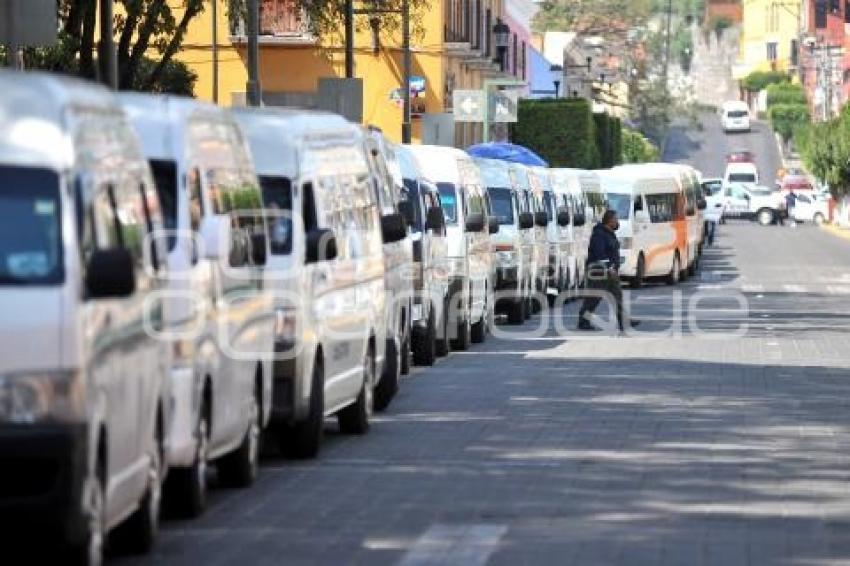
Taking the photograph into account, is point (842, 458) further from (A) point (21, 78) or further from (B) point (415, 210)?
(B) point (415, 210)

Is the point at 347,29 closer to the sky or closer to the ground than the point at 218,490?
closer to the sky

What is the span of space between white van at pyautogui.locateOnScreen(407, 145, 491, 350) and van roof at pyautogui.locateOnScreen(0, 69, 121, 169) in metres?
19.7

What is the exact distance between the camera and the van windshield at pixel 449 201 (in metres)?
33.4

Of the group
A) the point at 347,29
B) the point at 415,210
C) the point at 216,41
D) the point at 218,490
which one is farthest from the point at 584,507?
the point at 216,41

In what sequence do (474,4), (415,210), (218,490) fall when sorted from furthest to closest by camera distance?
(474,4)
(415,210)
(218,490)

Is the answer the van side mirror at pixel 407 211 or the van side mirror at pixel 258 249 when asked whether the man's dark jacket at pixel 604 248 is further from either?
the van side mirror at pixel 258 249

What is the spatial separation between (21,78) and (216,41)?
53.9 meters

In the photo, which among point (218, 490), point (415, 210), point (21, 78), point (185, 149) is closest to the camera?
point (21, 78)

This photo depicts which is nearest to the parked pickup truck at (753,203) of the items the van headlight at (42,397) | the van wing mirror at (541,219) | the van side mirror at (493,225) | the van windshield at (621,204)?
the van windshield at (621,204)

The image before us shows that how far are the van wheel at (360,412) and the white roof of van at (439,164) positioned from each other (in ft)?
40.4

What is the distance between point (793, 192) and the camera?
12588cm

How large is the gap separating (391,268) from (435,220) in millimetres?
6284

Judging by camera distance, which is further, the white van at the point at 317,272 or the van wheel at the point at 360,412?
the van wheel at the point at 360,412

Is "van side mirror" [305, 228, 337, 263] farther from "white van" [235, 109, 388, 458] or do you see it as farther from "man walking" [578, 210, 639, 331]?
"man walking" [578, 210, 639, 331]
